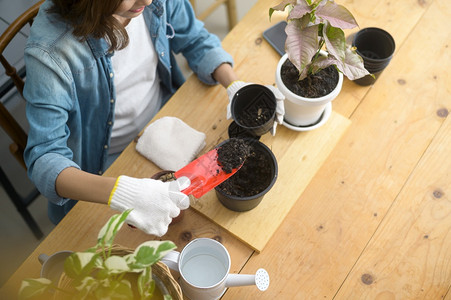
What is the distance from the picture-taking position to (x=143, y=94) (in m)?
1.34

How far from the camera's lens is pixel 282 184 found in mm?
1056

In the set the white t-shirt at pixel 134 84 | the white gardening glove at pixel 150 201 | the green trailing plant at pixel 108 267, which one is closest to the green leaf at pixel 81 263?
the green trailing plant at pixel 108 267

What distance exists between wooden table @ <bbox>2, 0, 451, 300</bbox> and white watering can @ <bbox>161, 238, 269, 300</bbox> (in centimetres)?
8

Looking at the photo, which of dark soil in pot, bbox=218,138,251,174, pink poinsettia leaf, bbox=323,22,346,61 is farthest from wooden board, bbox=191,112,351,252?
pink poinsettia leaf, bbox=323,22,346,61

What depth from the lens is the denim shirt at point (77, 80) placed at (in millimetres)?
1003

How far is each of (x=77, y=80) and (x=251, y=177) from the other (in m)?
0.53

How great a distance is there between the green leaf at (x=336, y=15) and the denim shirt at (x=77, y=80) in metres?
0.38

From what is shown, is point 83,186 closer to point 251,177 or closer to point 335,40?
point 251,177

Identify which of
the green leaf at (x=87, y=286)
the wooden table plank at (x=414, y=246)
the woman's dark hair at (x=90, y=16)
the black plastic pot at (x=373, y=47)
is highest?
the woman's dark hair at (x=90, y=16)

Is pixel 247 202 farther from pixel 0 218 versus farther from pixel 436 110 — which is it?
pixel 0 218

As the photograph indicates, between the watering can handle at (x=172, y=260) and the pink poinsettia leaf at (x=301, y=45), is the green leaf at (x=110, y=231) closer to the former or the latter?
the watering can handle at (x=172, y=260)

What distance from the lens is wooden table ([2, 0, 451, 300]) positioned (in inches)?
38.3

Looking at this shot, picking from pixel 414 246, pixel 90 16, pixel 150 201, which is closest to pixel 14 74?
pixel 90 16

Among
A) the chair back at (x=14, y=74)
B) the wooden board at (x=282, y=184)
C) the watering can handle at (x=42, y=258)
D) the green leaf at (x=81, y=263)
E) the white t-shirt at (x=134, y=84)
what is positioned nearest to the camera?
the green leaf at (x=81, y=263)
